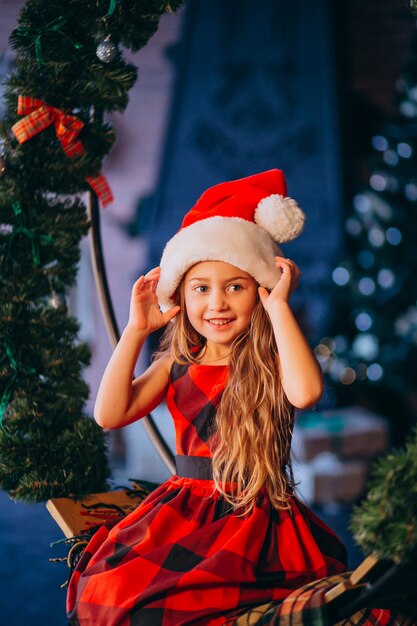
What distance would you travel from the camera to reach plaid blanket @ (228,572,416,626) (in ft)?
3.33

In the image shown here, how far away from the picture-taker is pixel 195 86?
4949 millimetres

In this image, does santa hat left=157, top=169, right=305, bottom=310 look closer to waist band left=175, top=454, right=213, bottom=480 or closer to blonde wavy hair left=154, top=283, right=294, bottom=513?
blonde wavy hair left=154, top=283, right=294, bottom=513

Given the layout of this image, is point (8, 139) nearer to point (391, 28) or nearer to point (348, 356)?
point (348, 356)

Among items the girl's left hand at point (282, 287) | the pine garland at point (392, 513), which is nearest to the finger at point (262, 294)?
the girl's left hand at point (282, 287)

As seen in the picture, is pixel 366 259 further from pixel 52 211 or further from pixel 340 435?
pixel 52 211

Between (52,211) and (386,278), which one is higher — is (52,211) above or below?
above

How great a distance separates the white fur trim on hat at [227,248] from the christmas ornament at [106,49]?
44 centimetres

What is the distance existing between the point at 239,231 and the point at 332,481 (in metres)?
2.59

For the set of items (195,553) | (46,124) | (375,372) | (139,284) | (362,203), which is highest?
(46,124)

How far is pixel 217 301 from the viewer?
135 centimetres

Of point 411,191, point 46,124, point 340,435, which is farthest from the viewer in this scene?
point 340,435

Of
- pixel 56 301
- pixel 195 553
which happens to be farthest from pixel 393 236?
pixel 195 553

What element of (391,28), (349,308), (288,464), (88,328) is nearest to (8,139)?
(288,464)

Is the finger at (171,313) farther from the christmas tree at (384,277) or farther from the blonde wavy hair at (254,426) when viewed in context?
the christmas tree at (384,277)
